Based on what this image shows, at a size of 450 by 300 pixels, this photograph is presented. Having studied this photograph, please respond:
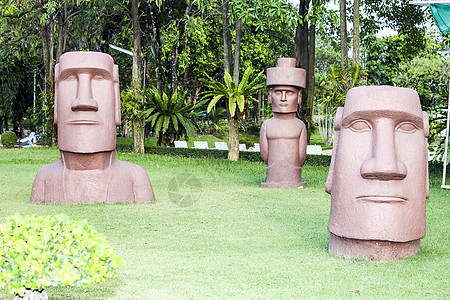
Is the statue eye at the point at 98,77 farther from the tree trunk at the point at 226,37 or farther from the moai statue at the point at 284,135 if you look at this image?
the tree trunk at the point at 226,37

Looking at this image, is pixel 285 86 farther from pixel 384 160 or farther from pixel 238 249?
pixel 384 160

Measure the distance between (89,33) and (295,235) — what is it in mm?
21683

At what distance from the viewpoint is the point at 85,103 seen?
9531mm

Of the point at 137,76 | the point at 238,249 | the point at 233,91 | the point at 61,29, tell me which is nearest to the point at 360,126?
the point at 238,249

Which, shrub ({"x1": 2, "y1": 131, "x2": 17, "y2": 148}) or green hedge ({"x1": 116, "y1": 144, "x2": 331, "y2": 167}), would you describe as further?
shrub ({"x1": 2, "y1": 131, "x2": 17, "y2": 148})

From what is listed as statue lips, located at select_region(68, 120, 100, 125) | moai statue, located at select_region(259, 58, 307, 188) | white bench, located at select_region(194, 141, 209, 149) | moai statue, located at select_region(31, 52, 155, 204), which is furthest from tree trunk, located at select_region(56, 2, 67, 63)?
statue lips, located at select_region(68, 120, 100, 125)

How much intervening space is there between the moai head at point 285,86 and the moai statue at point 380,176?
671 centimetres

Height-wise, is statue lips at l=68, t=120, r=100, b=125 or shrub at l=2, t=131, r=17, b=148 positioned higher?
statue lips at l=68, t=120, r=100, b=125

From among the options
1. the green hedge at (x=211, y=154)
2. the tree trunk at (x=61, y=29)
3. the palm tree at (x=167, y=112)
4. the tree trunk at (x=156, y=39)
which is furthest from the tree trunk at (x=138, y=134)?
the tree trunk at (x=61, y=29)

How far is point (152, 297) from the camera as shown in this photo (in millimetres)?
4730

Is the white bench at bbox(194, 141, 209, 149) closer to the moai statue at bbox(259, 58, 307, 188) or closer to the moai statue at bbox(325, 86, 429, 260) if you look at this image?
the moai statue at bbox(259, 58, 307, 188)

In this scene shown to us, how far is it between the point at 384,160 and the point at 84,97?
536 cm

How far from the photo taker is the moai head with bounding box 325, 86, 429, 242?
5949mm

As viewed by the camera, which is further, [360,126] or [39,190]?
[39,190]
